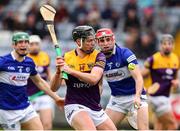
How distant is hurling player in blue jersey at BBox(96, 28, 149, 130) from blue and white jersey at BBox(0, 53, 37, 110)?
4.88 feet

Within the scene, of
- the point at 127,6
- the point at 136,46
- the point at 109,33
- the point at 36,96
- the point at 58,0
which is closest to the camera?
the point at 109,33

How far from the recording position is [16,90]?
1245 centimetres

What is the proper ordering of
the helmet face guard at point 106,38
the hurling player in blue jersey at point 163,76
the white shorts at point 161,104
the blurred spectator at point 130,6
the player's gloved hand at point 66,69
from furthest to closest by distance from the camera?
1. the blurred spectator at point 130,6
2. the white shorts at point 161,104
3. the hurling player in blue jersey at point 163,76
4. the helmet face guard at point 106,38
5. the player's gloved hand at point 66,69

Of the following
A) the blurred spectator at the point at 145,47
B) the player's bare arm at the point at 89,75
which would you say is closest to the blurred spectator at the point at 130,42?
the blurred spectator at the point at 145,47

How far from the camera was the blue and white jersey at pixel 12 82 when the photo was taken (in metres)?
12.4

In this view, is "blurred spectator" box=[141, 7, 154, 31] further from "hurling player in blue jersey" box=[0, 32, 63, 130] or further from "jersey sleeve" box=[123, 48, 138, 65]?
"hurling player in blue jersey" box=[0, 32, 63, 130]

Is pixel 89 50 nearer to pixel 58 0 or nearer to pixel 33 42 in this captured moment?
pixel 33 42

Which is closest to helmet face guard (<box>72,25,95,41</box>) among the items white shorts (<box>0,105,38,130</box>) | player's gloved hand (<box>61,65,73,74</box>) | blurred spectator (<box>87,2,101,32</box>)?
player's gloved hand (<box>61,65,73,74</box>)

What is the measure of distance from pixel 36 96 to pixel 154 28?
7111 millimetres

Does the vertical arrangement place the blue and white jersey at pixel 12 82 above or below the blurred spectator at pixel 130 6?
below

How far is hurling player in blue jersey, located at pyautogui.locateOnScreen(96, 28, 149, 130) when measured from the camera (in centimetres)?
1196

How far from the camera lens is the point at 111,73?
1250cm

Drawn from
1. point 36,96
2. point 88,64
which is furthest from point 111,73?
point 36,96

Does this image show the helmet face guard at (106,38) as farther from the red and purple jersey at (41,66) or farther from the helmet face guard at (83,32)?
the red and purple jersey at (41,66)
